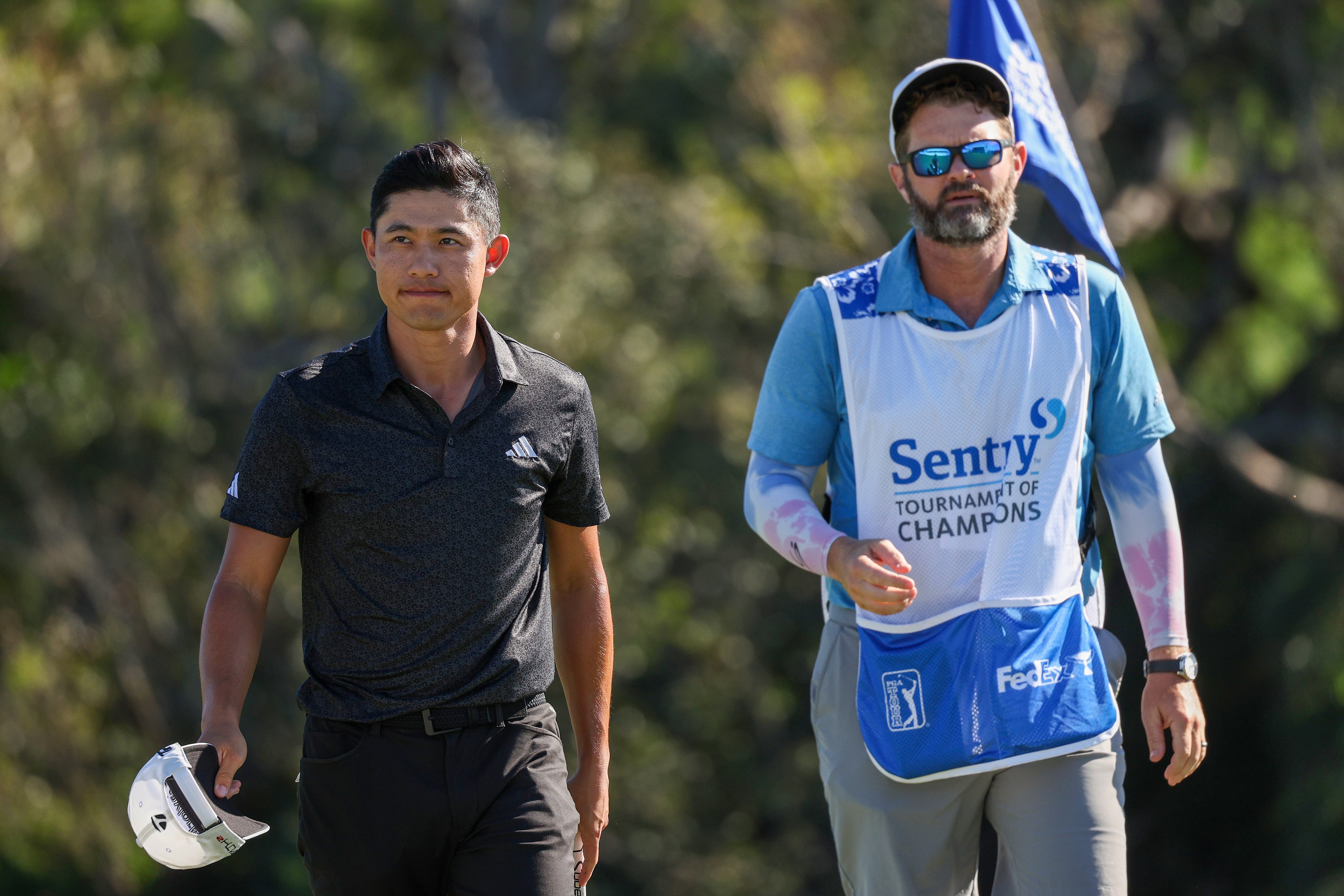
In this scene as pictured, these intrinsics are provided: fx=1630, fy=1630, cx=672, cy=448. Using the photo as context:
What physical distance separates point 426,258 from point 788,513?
0.89m

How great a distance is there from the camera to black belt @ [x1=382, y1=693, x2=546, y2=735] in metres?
3.07

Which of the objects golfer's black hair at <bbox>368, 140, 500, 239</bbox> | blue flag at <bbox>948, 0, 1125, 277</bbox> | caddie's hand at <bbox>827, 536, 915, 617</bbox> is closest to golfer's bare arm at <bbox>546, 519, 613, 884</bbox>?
caddie's hand at <bbox>827, 536, 915, 617</bbox>

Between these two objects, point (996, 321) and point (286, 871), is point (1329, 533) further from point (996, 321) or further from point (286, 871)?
point (996, 321)

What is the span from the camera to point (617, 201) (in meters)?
12.8

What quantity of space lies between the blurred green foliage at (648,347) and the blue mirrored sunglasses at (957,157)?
7.98 meters

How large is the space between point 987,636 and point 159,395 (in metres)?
10.9

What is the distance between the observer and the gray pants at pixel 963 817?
3.33m

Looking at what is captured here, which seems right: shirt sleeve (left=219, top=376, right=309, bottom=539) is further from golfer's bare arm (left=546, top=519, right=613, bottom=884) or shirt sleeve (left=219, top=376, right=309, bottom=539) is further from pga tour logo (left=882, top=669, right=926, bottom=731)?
pga tour logo (left=882, top=669, right=926, bottom=731)

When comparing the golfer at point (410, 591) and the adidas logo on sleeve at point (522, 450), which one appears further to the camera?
the adidas logo on sleeve at point (522, 450)

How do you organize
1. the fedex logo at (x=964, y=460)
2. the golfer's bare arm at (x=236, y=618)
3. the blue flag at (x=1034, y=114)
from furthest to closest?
1. the blue flag at (x=1034, y=114)
2. the fedex logo at (x=964, y=460)
3. the golfer's bare arm at (x=236, y=618)

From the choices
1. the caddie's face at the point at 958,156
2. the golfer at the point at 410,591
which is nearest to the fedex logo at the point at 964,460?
the caddie's face at the point at 958,156

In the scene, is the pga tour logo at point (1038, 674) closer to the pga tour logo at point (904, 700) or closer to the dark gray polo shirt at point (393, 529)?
the pga tour logo at point (904, 700)

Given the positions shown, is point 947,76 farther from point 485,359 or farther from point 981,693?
point 981,693

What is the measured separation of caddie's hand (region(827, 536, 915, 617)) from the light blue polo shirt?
12.7 inches
